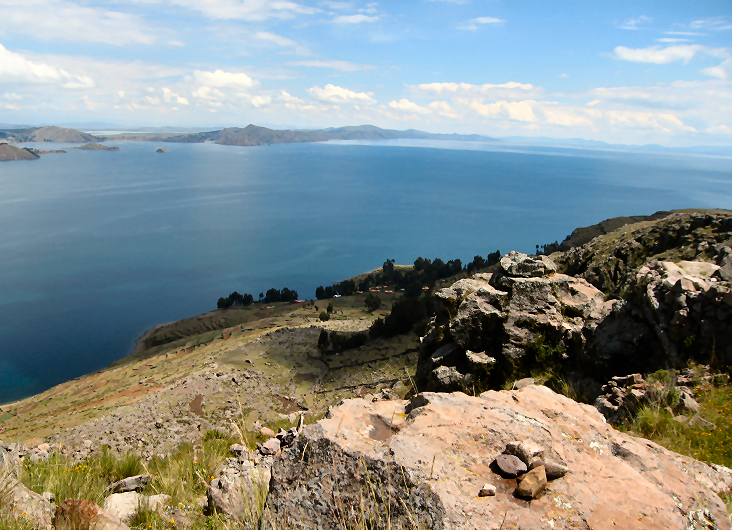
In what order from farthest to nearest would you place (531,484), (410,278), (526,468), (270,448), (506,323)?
(410,278), (506,323), (270,448), (526,468), (531,484)

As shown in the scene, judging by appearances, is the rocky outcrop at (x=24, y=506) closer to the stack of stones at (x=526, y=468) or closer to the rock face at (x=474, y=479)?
the rock face at (x=474, y=479)

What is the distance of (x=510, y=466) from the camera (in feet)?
12.7

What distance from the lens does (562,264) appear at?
28.1 m

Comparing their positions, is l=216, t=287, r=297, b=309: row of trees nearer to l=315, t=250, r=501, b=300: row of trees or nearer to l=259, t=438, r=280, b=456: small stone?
l=315, t=250, r=501, b=300: row of trees

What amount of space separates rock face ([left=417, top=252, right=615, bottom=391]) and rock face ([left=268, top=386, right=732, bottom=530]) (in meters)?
5.28

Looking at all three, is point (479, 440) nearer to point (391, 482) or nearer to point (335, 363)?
point (391, 482)

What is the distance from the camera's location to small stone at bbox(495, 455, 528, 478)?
3826 mm

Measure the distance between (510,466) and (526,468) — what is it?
15 centimetres

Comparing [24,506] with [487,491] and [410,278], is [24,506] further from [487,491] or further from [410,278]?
[410,278]

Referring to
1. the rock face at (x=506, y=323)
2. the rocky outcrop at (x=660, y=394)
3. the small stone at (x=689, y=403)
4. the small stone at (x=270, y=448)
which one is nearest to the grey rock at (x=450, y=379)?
the rock face at (x=506, y=323)

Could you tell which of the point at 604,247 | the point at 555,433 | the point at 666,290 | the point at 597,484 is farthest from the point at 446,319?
the point at 604,247

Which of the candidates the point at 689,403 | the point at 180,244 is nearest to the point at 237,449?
the point at 689,403

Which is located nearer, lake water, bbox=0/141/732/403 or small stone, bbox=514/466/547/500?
small stone, bbox=514/466/547/500

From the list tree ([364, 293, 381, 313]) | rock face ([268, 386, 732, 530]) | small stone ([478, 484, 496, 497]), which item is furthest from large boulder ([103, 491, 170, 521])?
tree ([364, 293, 381, 313])
